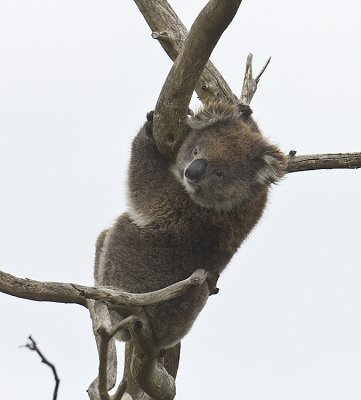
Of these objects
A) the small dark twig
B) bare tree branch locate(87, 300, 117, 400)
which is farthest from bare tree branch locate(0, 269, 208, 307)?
the small dark twig

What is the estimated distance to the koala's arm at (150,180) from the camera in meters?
6.07

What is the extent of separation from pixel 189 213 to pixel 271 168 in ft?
2.06

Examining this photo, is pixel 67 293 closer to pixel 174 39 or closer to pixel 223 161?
pixel 223 161

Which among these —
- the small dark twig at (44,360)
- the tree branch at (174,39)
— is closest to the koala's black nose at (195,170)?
the tree branch at (174,39)

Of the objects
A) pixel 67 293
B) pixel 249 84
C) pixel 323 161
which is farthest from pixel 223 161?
pixel 67 293

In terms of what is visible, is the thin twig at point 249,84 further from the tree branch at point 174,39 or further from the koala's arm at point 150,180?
the koala's arm at point 150,180

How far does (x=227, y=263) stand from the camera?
6.13 m

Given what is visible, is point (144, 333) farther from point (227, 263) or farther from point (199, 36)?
point (199, 36)

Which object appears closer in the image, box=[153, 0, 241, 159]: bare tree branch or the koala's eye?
box=[153, 0, 241, 159]: bare tree branch

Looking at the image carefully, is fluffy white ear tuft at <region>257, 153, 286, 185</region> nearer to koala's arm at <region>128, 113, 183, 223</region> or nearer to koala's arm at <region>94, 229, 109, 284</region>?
koala's arm at <region>128, 113, 183, 223</region>

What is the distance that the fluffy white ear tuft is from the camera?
5.98 m

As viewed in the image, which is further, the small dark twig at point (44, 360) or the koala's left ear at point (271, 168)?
the koala's left ear at point (271, 168)

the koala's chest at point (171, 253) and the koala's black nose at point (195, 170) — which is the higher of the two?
the koala's black nose at point (195, 170)

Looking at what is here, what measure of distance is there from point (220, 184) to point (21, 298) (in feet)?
6.31
